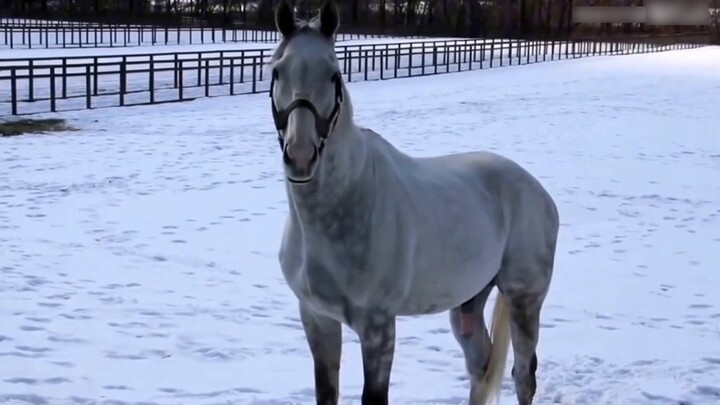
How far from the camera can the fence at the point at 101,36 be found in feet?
136

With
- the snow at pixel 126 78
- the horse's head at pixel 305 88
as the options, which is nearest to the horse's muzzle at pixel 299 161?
the horse's head at pixel 305 88

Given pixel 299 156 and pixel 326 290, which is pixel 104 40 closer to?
pixel 326 290

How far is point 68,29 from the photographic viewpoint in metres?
48.3

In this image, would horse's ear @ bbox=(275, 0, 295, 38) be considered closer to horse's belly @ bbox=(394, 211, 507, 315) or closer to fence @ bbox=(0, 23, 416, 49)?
horse's belly @ bbox=(394, 211, 507, 315)

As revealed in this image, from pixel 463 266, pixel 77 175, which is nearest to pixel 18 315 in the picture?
pixel 463 266

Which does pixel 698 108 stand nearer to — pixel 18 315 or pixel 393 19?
pixel 18 315

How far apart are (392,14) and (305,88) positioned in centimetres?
8487

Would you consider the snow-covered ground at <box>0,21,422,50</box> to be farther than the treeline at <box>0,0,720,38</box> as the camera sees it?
No

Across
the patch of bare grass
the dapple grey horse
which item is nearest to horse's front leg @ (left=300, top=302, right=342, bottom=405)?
the dapple grey horse

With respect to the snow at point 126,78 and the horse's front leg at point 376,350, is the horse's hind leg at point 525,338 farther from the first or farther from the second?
the snow at point 126,78

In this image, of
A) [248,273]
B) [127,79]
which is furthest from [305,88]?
[127,79]

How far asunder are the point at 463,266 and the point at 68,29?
46791 mm

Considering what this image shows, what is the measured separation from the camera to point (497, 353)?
479 centimetres

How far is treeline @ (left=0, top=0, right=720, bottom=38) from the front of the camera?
220 feet
